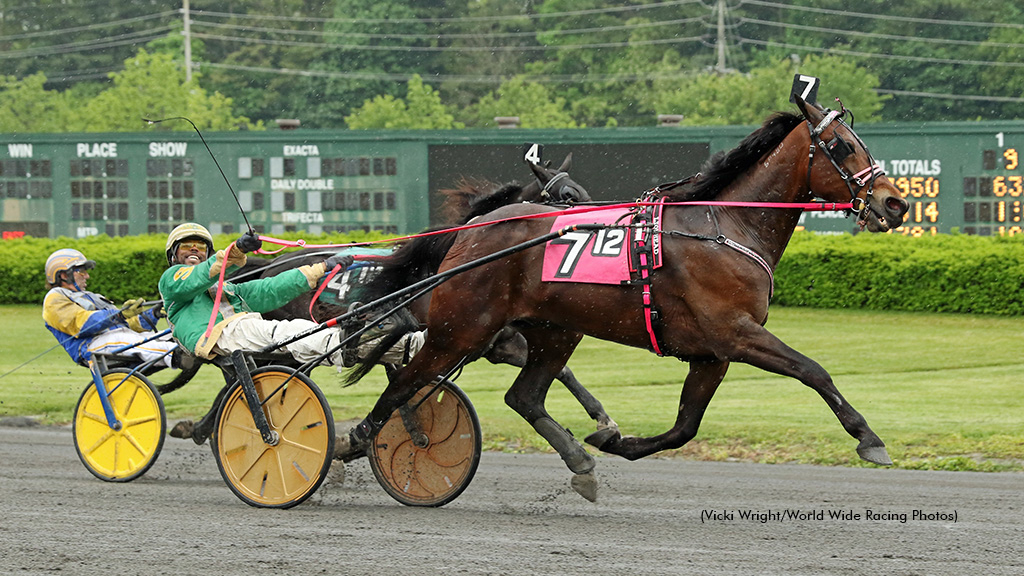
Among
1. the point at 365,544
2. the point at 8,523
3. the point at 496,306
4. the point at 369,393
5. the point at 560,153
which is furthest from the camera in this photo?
the point at 560,153

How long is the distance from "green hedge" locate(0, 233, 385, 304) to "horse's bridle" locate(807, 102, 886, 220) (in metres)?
12.8

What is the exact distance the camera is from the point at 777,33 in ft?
138

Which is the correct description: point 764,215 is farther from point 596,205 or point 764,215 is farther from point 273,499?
point 273,499

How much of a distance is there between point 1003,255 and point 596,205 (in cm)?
1113

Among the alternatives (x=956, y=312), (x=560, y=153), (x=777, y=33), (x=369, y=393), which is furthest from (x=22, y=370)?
(x=777, y=33)

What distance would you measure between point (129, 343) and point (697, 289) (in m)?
3.67

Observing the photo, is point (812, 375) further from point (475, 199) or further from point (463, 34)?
point (463, 34)

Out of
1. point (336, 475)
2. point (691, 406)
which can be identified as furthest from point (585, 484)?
point (336, 475)

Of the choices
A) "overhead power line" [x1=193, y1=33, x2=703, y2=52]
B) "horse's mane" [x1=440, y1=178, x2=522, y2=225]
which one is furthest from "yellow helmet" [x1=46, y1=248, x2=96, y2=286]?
"overhead power line" [x1=193, y1=33, x2=703, y2=52]

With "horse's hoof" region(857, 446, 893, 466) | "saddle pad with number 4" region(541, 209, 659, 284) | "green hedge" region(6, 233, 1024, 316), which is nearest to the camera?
"horse's hoof" region(857, 446, 893, 466)

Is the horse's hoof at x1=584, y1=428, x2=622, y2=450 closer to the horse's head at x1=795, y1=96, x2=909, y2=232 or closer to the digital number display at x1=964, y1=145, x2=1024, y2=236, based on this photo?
the horse's head at x1=795, y1=96, x2=909, y2=232

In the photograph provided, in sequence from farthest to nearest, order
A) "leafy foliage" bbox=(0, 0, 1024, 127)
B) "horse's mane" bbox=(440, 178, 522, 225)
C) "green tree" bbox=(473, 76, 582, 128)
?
"leafy foliage" bbox=(0, 0, 1024, 127) < "green tree" bbox=(473, 76, 582, 128) < "horse's mane" bbox=(440, 178, 522, 225)

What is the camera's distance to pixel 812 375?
5.49m

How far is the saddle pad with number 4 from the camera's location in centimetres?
598
